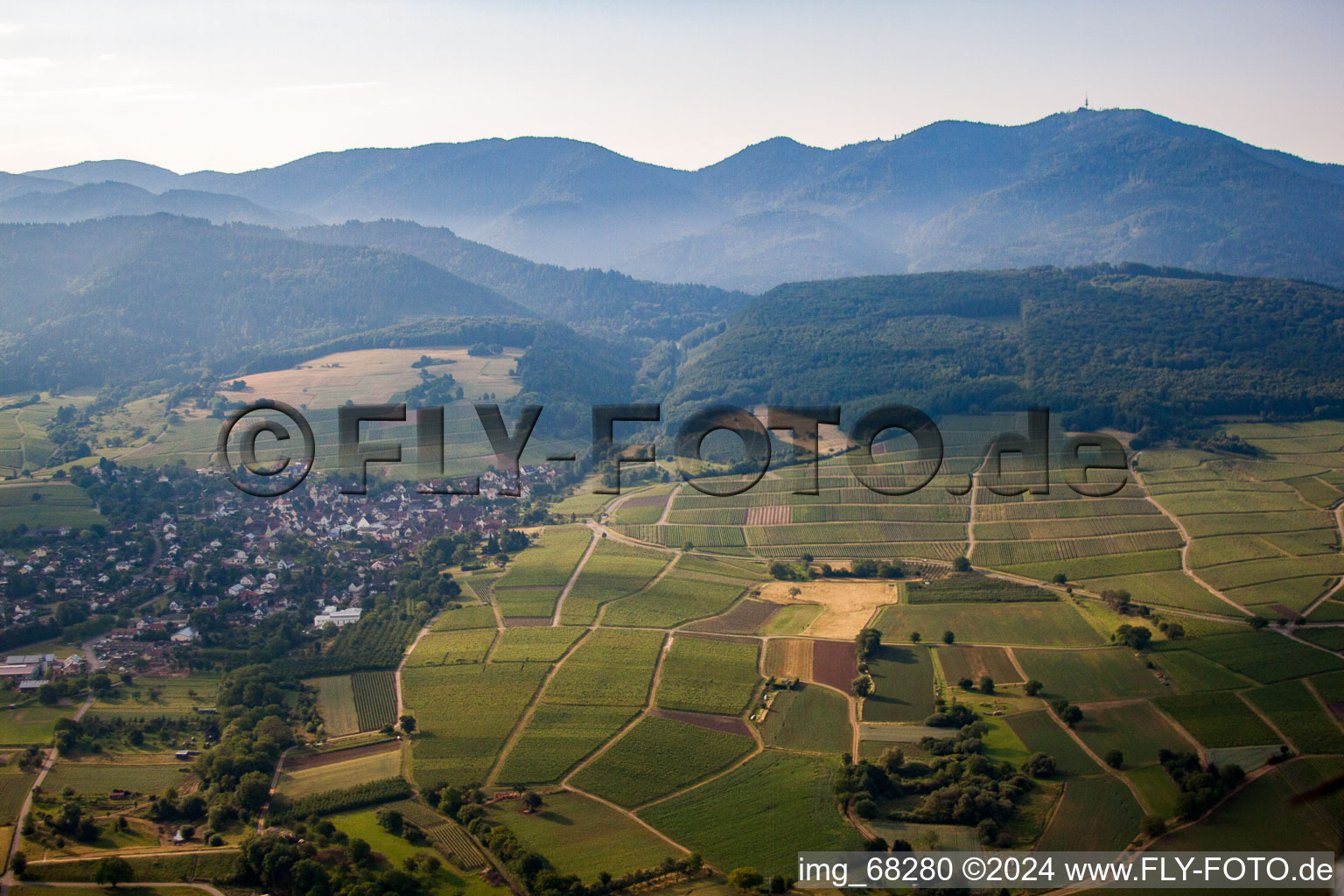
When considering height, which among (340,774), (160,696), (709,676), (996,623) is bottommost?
(340,774)

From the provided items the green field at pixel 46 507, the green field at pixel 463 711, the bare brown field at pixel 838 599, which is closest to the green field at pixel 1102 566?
the bare brown field at pixel 838 599

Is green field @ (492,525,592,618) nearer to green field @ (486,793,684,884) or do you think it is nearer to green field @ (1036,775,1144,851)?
green field @ (486,793,684,884)

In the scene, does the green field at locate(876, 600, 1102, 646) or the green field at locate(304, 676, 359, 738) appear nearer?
the green field at locate(304, 676, 359, 738)

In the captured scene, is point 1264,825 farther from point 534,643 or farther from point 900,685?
point 534,643

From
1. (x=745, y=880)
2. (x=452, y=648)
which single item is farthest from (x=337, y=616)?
(x=745, y=880)

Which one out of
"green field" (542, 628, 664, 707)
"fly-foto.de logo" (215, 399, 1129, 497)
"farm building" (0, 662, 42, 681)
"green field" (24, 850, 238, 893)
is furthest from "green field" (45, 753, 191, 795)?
"fly-foto.de logo" (215, 399, 1129, 497)

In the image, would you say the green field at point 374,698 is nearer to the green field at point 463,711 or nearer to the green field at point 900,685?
the green field at point 463,711

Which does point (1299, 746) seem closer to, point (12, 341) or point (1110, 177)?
point (12, 341)
